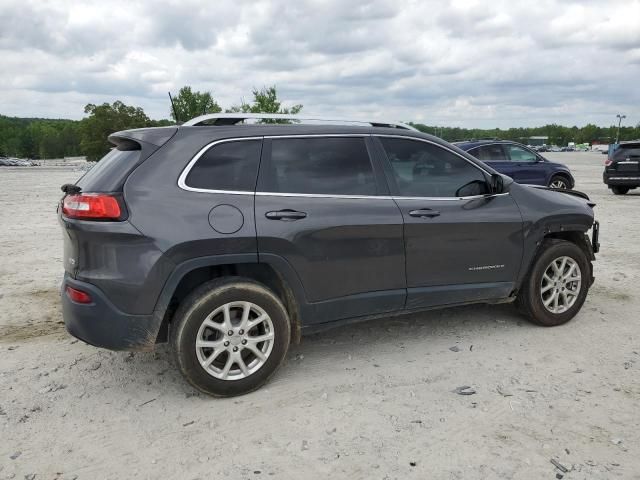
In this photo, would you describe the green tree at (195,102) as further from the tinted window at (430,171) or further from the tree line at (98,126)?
the tinted window at (430,171)

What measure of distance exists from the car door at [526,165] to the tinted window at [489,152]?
20 cm

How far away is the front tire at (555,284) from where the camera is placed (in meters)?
4.66

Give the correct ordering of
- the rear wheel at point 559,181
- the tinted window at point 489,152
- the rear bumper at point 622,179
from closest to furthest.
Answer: the tinted window at point 489,152 → the rear wheel at point 559,181 → the rear bumper at point 622,179

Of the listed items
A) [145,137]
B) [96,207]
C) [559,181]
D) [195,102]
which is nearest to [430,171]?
[145,137]

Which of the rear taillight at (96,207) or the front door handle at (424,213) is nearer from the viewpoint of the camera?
the rear taillight at (96,207)

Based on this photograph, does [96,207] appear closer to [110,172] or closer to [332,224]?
[110,172]

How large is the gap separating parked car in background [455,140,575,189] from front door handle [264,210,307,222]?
10.2 m

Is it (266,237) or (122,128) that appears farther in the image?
(122,128)

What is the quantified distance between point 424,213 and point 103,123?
8249 centimetres

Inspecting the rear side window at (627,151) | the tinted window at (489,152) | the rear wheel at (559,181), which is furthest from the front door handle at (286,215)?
the rear side window at (627,151)

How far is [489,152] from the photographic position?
1350 centimetres

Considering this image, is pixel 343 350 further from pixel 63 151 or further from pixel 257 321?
pixel 63 151

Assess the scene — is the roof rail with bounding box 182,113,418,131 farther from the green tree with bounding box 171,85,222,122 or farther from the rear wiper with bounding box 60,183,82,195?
the green tree with bounding box 171,85,222,122

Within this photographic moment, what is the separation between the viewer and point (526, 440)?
9.96 ft
